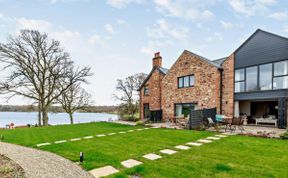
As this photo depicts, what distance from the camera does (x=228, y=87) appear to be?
1290 centimetres

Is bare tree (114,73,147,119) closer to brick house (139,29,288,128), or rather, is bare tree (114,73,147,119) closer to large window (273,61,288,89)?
brick house (139,29,288,128)

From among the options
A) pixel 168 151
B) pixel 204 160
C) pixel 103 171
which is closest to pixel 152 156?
pixel 168 151

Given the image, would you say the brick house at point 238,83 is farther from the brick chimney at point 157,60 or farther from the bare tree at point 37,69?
the bare tree at point 37,69

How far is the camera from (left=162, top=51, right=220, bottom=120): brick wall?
13177mm

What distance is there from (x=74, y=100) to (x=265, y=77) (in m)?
24.0

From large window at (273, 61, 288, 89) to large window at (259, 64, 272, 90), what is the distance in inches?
10.8

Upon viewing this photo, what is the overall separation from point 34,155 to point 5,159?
72 centimetres

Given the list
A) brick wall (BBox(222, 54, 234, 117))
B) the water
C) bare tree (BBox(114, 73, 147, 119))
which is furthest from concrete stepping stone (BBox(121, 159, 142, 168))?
bare tree (BBox(114, 73, 147, 119))

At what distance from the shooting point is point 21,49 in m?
17.4

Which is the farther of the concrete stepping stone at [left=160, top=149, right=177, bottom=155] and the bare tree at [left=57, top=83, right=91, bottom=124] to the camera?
the bare tree at [left=57, top=83, right=91, bottom=124]

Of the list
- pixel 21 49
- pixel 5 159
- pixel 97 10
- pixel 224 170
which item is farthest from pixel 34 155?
pixel 21 49

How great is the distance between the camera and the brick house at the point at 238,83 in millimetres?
10938

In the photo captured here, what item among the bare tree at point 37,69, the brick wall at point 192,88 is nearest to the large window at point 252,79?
the brick wall at point 192,88

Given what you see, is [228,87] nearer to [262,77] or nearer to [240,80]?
[240,80]
